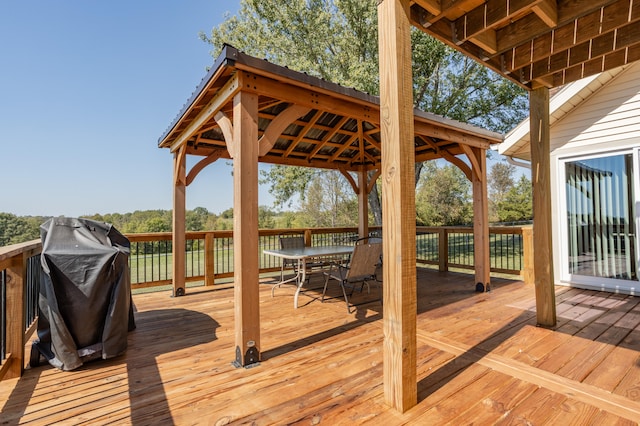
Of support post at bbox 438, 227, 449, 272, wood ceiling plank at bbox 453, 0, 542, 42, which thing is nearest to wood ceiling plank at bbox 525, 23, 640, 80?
wood ceiling plank at bbox 453, 0, 542, 42

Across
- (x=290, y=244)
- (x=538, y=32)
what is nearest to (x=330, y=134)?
(x=290, y=244)

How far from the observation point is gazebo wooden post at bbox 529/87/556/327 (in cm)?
319

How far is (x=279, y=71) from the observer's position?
2.60 metres

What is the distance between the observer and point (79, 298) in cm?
248

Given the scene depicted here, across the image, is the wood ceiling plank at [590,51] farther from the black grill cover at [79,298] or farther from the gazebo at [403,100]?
the black grill cover at [79,298]

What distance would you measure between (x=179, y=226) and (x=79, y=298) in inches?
96.0

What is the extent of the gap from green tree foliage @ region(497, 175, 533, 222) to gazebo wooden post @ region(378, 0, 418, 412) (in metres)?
Answer: 17.5

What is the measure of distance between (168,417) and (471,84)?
1279cm

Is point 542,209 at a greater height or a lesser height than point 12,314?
greater

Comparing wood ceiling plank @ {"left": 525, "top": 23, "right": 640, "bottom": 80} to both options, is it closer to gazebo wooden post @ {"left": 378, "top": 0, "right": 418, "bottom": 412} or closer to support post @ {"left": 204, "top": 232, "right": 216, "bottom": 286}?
gazebo wooden post @ {"left": 378, "top": 0, "right": 418, "bottom": 412}

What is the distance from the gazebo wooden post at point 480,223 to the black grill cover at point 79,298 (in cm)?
497

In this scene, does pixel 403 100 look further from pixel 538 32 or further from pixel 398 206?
pixel 538 32

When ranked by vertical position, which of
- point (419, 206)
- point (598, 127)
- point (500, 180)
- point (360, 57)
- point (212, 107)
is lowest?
point (419, 206)

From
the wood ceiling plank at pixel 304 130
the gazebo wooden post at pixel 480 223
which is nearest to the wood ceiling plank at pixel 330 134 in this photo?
the wood ceiling plank at pixel 304 130
